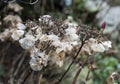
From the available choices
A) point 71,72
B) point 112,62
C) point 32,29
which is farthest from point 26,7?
point 32,29

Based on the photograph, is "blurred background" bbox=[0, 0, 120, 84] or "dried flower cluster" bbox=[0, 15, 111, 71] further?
"blurred background" bbox=[0, 0, 120, 84]

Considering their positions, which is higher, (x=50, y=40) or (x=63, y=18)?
(x=50, y=40)

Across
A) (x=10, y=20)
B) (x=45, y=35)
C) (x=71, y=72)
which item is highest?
(x=45, y=35)

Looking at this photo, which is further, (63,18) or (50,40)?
(63,18)

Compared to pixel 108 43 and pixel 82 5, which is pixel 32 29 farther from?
pixel 82 5

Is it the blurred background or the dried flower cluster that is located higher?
the dried flower cluster

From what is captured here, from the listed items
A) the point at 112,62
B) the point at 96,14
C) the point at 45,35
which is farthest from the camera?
the point at 96,14

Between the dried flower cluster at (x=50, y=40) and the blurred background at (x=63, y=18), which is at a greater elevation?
the dried flower cluster at (x=50, y=40)

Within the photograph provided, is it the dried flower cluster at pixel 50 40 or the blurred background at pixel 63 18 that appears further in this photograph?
the blurred background at pixel 63 18
